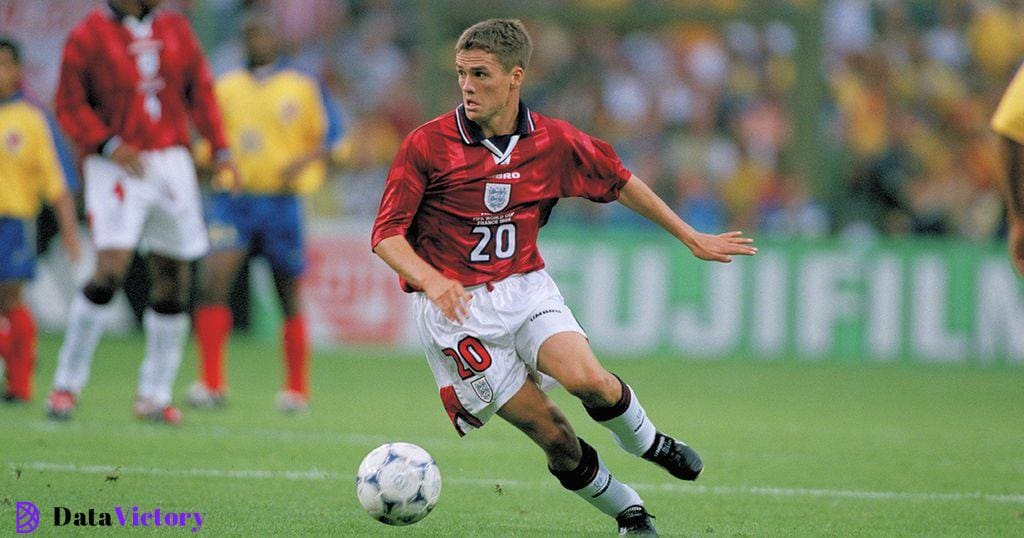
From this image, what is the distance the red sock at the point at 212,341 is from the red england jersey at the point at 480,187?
431cm

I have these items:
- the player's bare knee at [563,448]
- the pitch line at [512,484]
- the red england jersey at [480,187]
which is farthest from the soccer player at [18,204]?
the player's bare knee at [563,448]

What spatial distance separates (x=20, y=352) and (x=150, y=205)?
1.61 m

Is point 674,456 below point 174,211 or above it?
below

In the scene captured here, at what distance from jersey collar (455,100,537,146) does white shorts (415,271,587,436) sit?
536 mm

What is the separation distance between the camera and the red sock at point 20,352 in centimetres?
920

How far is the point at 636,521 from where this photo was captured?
5.42m

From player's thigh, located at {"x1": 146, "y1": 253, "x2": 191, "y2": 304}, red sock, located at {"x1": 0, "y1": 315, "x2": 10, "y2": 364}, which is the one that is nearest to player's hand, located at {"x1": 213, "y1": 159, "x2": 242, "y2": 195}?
player's thigh, located at {"x1": 146, "y1": 253, "x2": 191, "y2": 304}

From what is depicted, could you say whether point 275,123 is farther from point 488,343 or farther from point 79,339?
point 488,343

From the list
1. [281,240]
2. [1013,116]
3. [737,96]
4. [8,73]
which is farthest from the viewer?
[737,96]

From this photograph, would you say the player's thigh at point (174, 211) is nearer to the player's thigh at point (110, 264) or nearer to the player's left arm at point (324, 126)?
the player's thigh at point (110, 264)

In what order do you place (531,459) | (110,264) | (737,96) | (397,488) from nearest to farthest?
1. (397,488)
2. (531,459)
3. (110,264)
4. (737,96)

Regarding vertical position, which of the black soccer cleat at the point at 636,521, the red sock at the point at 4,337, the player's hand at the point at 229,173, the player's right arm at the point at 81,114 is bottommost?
the red sock at the point at 4,337

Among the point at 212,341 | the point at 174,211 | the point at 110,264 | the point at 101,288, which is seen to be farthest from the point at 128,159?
the point at 212,341

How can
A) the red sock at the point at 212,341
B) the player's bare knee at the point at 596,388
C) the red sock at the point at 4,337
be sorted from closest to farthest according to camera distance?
the player's bare knee at the point at 596,388 < the red sock at the point at 4,337 < the red sock at the point at 212,341
